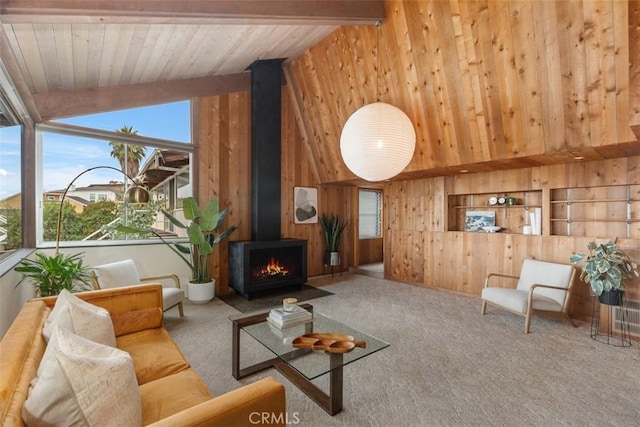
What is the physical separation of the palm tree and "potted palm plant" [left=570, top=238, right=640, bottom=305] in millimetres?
6049

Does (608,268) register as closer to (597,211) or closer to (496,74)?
(597,211)

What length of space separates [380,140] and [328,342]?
A: 2.06m

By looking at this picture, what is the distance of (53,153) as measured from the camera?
13.1 feet

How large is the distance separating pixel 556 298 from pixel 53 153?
6.66 meters

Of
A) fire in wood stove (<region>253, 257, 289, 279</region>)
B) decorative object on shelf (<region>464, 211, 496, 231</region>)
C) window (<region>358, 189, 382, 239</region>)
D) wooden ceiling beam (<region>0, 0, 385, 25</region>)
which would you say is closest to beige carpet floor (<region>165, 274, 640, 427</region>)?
fire in wood stove (<region>253, 257, 289, 279</region>)

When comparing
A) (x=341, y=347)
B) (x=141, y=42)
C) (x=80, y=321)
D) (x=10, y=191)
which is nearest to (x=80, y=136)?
(x=10, y=191)

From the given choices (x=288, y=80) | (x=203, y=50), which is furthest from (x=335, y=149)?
(x=203, y=50)

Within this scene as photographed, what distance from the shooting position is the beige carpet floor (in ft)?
6.83

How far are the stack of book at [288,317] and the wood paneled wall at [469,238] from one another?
3620 mm

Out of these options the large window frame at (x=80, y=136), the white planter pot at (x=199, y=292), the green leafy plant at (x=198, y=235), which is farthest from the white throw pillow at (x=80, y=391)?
the large window frame at (x=80, y=136)

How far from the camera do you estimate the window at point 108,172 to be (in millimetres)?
3980

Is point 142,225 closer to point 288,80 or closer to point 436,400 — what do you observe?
point 288,80

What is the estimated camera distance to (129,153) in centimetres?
455

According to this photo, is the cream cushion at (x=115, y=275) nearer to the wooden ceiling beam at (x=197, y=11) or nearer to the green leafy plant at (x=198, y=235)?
the green leafy plant at (x=198, y=235)
